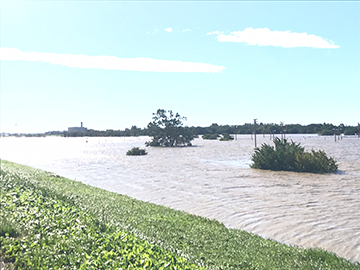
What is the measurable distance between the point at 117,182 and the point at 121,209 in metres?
9.46

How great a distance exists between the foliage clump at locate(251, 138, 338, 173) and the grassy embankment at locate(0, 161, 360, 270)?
52.0ft

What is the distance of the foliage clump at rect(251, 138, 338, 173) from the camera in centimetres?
2369

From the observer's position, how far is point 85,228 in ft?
23.5

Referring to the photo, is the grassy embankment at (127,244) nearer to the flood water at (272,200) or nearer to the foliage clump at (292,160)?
the flood water at (272,200)

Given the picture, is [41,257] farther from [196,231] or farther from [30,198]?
[30,198]

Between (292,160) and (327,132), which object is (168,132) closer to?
(292,160)

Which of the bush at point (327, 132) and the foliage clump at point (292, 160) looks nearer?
the foliage clump at point (292, 160)

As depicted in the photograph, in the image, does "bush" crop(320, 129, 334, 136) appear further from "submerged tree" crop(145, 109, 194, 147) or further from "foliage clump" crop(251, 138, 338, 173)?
"foliage clump" crop(251, 138, 338, 173)

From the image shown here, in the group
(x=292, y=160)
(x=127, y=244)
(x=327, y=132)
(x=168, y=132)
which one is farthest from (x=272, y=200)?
(x=327, y=132)

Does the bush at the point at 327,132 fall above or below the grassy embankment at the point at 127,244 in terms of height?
above

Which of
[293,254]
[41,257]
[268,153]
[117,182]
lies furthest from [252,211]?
[268,153]

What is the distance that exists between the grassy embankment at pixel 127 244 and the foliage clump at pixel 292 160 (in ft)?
52.0

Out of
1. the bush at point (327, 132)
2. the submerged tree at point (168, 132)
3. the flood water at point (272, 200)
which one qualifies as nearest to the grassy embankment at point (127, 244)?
the flood water at point (272, 200)

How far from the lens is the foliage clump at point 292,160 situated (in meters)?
23.7
